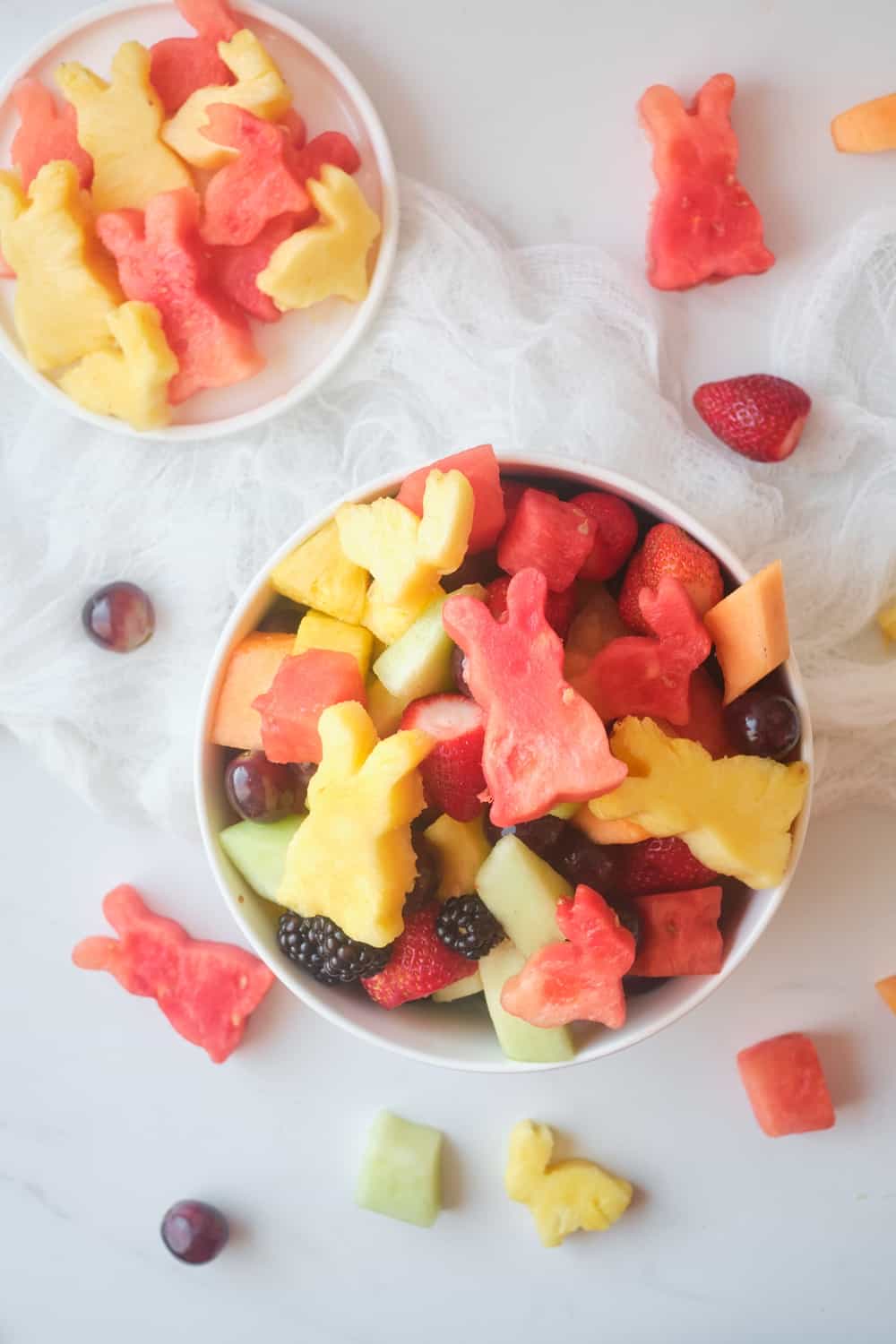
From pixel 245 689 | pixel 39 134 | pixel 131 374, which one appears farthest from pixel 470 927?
pixel 39 134

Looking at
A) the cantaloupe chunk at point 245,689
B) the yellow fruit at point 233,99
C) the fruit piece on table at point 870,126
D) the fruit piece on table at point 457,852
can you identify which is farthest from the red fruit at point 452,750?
the fruit piece on table at point 870,126

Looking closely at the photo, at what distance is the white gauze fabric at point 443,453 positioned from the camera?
3.67ft

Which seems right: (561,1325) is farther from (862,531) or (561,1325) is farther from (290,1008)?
(862,531)

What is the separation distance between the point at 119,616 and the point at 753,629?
25.0 inches

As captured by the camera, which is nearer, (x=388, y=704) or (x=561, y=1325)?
(x=388, y=704)

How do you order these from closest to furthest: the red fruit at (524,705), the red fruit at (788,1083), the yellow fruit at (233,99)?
the red fruit at (524,705)
the yellow fruit at (233,99)
the red fruit at (788,1083)

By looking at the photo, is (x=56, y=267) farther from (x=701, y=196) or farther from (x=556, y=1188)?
(x=556, y=1188)

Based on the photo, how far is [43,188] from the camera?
107cm

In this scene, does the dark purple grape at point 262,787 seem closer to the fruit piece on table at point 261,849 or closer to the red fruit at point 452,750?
the fruit piece on table at point 261,849

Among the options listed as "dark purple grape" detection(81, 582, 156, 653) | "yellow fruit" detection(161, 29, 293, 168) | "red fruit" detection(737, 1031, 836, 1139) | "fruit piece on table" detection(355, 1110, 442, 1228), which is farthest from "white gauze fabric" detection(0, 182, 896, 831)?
"fruit piece on table" detection(355, 1110, 442, 1228)

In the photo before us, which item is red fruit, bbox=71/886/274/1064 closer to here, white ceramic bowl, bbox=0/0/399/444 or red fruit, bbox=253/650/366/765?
red fruit, bbox=253/650/366/765

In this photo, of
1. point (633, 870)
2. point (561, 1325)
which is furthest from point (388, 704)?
point (561, 1325)

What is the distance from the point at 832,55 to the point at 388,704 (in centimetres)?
79

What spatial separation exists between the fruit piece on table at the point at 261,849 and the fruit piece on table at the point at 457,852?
12cm
